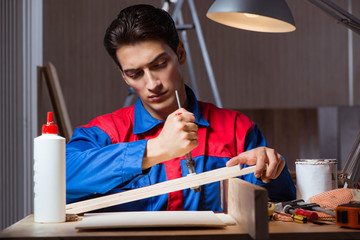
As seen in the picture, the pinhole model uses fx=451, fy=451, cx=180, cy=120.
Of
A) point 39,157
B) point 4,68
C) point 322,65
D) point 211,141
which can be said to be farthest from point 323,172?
point 322,65

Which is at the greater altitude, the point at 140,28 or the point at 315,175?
the point at 140,28

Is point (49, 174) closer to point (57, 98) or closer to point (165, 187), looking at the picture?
point (165, 187)

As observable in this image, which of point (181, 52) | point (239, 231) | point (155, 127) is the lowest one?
point (239, 231)

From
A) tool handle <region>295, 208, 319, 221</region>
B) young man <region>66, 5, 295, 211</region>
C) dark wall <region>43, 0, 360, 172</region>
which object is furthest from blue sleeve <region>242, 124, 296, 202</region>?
dark wall <region>43, 0, 360, 172</region>

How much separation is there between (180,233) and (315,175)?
1.77 ft

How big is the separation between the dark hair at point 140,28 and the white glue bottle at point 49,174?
0.59 m

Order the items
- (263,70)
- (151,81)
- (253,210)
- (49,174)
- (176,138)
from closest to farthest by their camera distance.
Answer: (253,210), (49,174), (176,138), (151,81), (263,70)

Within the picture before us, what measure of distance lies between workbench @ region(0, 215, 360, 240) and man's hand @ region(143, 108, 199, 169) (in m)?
0.23

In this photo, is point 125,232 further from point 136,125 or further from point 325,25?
point 325,25

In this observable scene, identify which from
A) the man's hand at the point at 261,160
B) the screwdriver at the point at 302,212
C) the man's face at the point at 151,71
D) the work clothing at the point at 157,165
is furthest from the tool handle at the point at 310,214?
the man's face at the point at 151,71

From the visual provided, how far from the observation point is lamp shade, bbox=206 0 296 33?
1402mm

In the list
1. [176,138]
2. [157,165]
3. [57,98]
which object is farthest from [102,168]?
[57,98]

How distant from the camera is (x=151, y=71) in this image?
136cm

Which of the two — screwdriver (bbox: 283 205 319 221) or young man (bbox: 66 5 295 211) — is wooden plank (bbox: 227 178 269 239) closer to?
screwdriver (bbox: 283 205 319 221)
